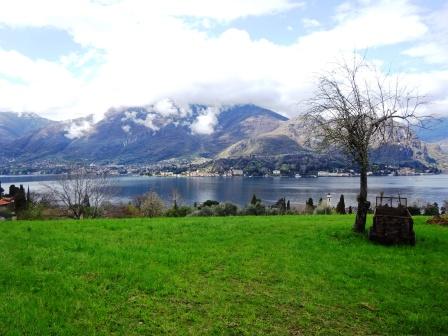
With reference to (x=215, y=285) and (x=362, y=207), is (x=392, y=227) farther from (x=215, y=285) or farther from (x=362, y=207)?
(x=215, y=285)

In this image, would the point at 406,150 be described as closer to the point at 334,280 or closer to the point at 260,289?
the point at 334,280

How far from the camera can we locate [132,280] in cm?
1125

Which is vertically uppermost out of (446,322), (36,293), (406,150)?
(406,150)

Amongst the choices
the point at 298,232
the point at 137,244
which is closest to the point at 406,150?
the point at 298,232

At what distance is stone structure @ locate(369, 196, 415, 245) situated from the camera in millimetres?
17766

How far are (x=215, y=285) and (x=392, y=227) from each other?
34.2ft

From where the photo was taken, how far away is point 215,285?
11.3m

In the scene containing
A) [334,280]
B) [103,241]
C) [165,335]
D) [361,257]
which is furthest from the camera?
[103,241]

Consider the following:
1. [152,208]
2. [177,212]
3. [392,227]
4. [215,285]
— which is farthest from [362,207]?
[152,208]

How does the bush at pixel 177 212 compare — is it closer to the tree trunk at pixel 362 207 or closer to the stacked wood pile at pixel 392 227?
the tree trunk at pixel 362 207

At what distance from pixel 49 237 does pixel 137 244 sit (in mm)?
4048

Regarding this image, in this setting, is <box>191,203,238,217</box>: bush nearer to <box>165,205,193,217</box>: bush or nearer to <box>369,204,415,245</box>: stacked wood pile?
<box>165,205,193,217</box>: bush

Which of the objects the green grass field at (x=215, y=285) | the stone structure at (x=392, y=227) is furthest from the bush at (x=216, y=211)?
the green grass field at (x=215, y=285)

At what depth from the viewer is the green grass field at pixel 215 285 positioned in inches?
345
